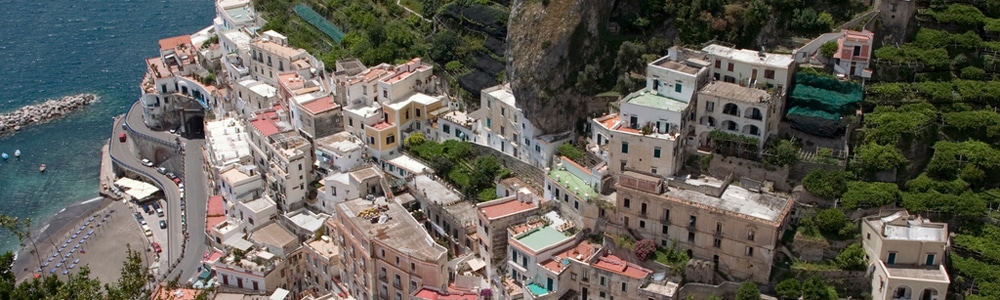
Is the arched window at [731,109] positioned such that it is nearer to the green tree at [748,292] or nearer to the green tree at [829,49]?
the green tree at [829,49]

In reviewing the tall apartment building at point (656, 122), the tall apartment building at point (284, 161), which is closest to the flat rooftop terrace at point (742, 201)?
the tall apartment building at point (656, 122)

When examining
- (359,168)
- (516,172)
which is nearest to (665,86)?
(516,172)

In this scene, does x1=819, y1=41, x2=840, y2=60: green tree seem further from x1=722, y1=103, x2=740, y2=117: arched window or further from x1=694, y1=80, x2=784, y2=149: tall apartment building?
x1=722, y1=103, x2=740, y2=117: arched window

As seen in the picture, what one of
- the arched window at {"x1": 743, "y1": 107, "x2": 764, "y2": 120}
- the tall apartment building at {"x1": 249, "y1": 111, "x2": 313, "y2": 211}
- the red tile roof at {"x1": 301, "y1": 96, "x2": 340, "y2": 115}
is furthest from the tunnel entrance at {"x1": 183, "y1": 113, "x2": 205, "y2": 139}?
the arched window at {"x1": 743, "y1": 107, "x2": 764, "y2": 120}

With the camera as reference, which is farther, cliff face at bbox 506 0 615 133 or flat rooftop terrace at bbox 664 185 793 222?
cliff face at bbox 506 0 615 133

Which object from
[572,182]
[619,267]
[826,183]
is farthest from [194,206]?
[826,183]

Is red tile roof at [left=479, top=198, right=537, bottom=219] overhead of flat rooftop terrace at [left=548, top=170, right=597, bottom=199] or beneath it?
beneath
